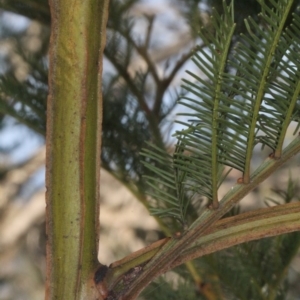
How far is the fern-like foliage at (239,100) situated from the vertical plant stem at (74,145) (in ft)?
0.16

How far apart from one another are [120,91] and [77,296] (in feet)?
1.19

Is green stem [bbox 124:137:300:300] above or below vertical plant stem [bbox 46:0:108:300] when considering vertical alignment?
below

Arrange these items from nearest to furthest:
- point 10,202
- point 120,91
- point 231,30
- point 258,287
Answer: point 231,30, point 258,287, point 120,91, point 10,202

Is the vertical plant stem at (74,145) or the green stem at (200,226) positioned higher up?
the vertical plant stem at (74,145)

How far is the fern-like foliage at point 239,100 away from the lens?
24 centimetres

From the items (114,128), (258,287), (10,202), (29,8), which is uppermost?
(10,202)

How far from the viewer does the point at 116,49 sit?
56cm

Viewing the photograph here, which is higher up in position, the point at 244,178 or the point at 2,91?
the point at 2,91

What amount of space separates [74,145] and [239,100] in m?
0.09

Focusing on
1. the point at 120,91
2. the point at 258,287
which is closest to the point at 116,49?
the point at 120,91

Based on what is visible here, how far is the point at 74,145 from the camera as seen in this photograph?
0.26 metres

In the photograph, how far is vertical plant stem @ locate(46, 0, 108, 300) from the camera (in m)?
0.25

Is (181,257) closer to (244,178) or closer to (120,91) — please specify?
(244,178)

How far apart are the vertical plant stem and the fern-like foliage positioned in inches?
1.9
